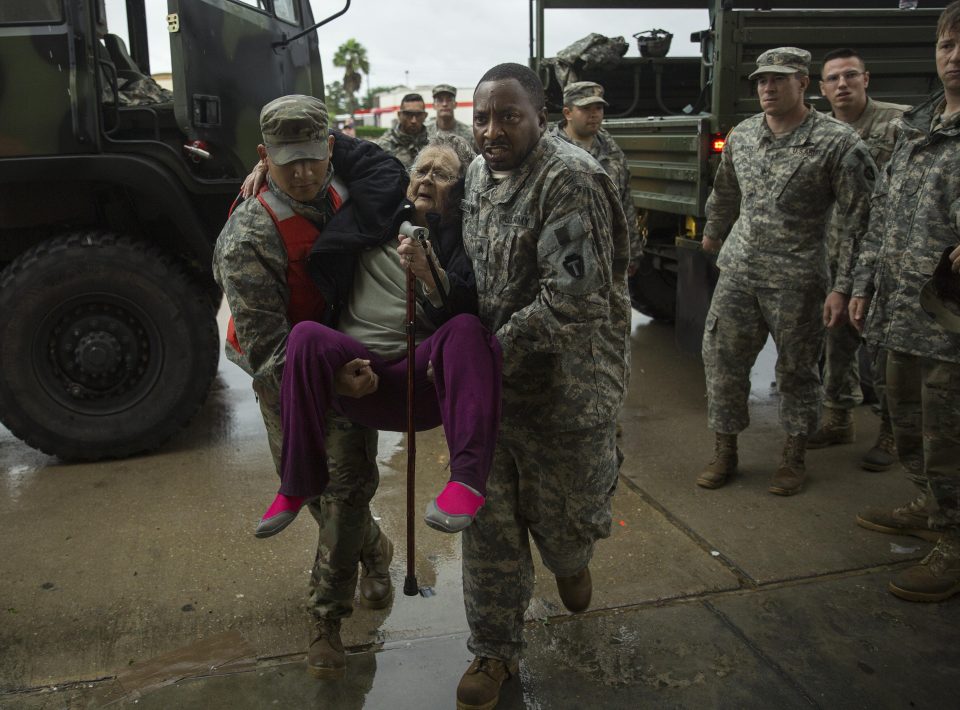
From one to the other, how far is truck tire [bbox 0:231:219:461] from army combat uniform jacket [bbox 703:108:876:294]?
103 inches

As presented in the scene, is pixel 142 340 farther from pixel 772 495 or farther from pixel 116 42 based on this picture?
pixel 772 495

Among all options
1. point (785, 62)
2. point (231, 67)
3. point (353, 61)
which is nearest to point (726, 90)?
point (785, 62)

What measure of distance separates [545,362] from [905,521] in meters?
1.99

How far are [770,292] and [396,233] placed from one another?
80.2 inches

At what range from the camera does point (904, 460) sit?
365 centimetres

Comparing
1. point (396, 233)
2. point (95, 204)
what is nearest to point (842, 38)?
point (396, 233)

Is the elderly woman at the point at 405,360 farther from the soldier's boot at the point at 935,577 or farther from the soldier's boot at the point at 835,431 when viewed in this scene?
the soldier's boot at the point at 835,431

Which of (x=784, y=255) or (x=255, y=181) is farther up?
(x=255, y=181)

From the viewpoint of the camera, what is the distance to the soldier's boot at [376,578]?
3137 millimetres

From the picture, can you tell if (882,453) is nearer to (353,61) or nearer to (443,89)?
(443,89)

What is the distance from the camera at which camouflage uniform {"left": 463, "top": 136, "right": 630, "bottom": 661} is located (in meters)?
2.28

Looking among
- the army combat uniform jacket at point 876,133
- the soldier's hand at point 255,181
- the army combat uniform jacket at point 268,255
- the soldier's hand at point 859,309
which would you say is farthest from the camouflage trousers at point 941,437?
the soldier's hand at point 255,181

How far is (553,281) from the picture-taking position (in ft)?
7.41

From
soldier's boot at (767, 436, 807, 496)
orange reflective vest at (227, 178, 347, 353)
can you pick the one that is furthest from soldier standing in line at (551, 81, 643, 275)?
orange reflective vest at (227, 178, 347, 353)
